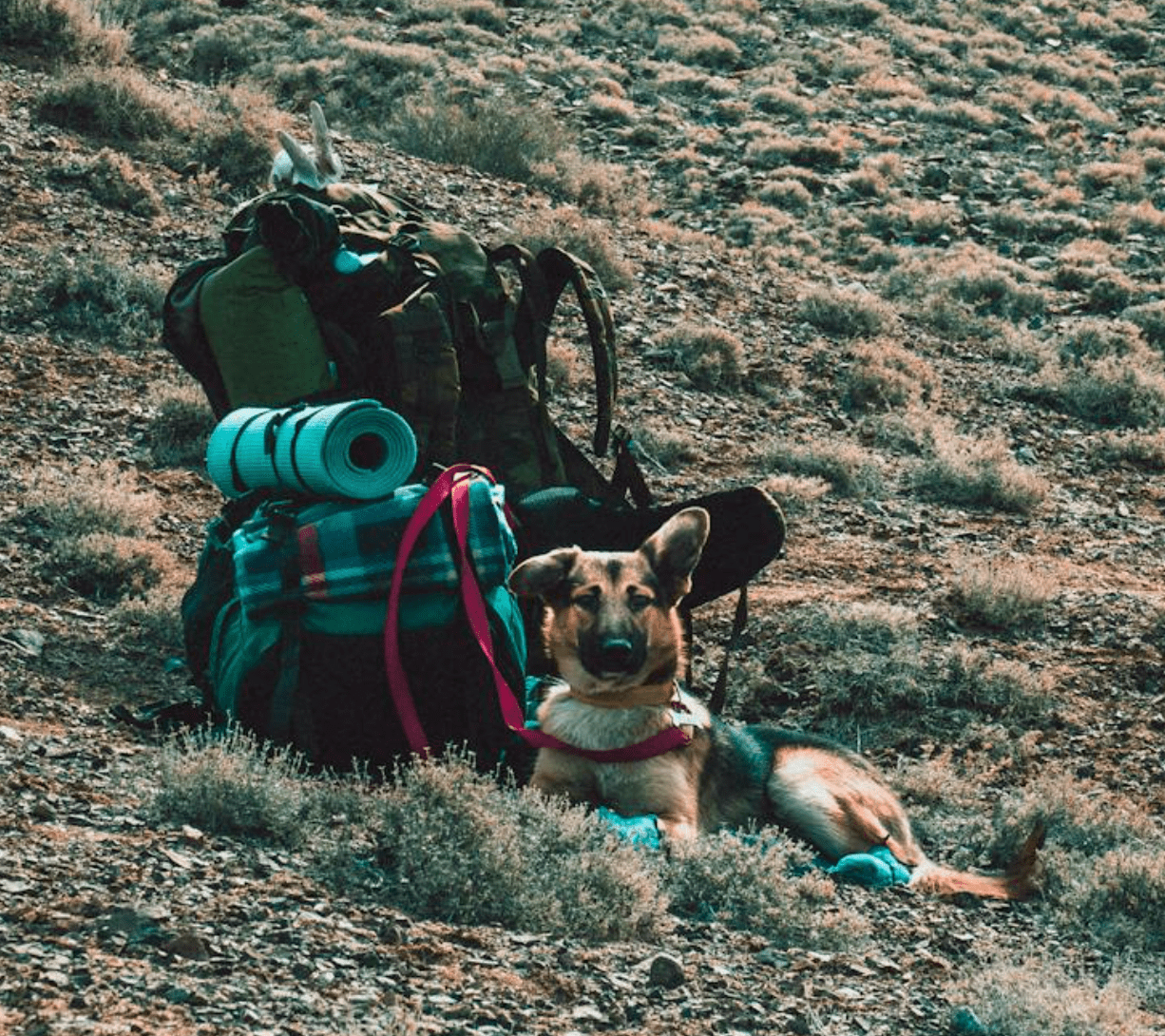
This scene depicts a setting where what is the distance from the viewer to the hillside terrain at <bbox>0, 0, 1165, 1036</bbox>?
4.29 metres

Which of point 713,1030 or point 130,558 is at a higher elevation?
point 713,1030

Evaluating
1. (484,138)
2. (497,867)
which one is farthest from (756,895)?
(484,138)

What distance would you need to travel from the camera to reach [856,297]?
14.9 meters

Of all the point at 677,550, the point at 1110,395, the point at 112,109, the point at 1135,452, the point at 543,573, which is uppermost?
the point at 112,109

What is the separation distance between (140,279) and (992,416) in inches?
260

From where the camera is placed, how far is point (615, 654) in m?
5.92

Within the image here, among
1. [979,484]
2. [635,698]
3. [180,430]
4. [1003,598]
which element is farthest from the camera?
[979,484]

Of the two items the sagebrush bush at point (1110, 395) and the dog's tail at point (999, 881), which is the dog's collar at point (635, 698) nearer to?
the dog's tail at point (999, 881)

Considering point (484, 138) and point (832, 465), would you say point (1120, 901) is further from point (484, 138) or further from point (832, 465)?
point (484, 138)

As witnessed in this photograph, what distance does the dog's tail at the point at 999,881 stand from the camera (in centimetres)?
591

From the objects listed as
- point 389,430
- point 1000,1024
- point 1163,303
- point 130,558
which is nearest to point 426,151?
point 1163,303

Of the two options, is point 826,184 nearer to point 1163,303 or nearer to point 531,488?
point 1163,303

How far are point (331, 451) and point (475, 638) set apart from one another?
802 mm

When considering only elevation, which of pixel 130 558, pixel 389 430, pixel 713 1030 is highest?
pixel 389 430
